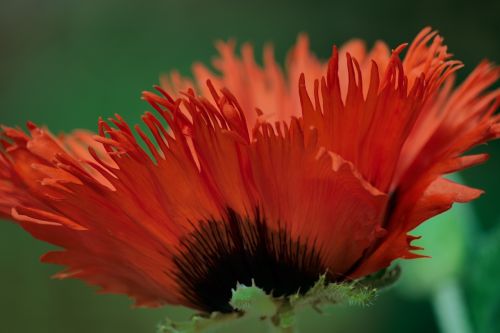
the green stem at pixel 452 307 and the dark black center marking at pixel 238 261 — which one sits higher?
the dark black center marking at pixel 238 261

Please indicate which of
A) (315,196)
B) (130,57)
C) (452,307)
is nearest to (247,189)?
(315,196)

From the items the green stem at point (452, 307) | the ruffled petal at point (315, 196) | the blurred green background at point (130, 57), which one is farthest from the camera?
the blurred green background at point (130, 57)

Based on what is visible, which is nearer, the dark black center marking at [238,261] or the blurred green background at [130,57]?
the dark black center marking at [238,261]

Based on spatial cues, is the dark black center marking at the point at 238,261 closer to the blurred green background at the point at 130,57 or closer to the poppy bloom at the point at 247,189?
the poppy bloom at the point at 247,189

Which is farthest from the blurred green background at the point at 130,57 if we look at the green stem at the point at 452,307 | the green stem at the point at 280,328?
the green stem at the point at 280,328

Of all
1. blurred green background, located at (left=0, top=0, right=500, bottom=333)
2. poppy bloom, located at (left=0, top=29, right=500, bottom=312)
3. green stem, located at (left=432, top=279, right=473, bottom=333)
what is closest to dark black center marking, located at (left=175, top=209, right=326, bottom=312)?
poppy bloom, located at (left=0, top=29, right=500, bottom=312)

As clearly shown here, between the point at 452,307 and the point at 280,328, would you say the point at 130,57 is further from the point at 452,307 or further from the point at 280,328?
the point at 280,328

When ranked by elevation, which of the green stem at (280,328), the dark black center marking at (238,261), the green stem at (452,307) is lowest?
the green stem at (452,307)

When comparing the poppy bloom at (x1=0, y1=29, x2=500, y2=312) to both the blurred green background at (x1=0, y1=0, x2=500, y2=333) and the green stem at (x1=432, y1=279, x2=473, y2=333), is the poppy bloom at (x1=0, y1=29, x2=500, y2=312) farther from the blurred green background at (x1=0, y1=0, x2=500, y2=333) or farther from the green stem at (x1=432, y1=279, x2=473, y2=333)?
the blurred green background at (x1=0, y1=0, x2=500, y2=333)

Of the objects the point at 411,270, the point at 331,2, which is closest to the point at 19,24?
the point at 331,2
